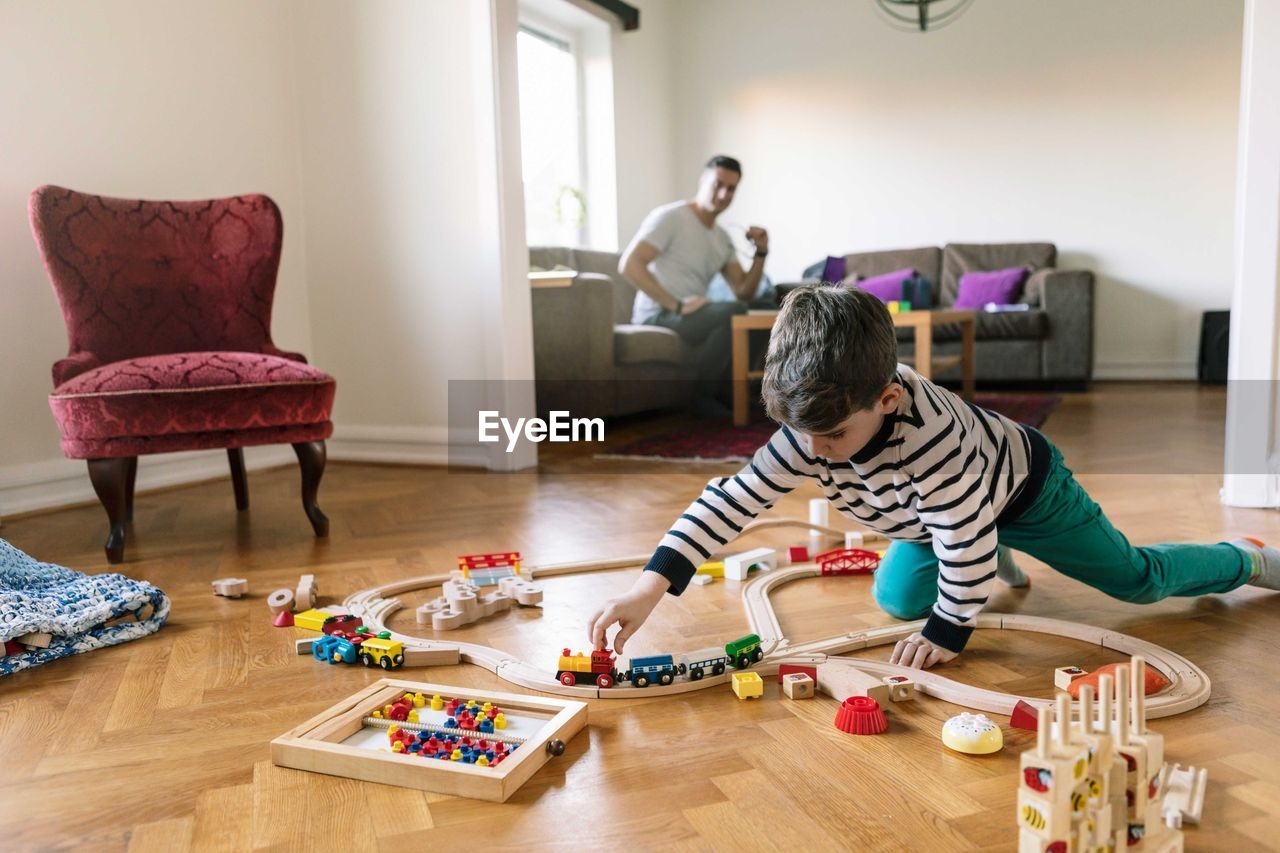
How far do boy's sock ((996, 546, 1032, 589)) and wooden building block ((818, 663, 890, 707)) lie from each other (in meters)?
0.58

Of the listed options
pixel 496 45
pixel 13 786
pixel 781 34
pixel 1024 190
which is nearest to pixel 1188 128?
pixel 1024 190

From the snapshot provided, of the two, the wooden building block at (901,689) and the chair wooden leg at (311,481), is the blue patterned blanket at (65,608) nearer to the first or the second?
the chair wooden leg at (311,481)

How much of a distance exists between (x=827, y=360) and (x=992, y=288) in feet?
17.2

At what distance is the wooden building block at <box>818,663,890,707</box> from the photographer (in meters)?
1.28

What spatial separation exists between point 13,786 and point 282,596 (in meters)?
0.70

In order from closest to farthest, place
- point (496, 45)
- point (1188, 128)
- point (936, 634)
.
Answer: point (936, 634) → point (496, 45) → point (1188, 128)

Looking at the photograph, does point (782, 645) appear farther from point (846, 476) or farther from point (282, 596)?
point (282, 596)

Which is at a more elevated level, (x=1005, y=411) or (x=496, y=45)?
(x=496, y=45)

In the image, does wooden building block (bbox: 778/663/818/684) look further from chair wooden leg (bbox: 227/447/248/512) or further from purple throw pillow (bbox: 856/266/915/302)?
purple throw pillow (bbox: 856/266/915/302)

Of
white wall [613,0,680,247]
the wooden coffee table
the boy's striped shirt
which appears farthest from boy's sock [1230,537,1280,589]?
white wall [613,0,680,247]

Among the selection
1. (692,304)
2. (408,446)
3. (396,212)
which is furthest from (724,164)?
(408,446)

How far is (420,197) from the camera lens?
350cm

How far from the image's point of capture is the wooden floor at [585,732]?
102 cm

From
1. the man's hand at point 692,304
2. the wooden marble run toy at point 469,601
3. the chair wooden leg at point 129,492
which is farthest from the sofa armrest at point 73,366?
the man's hand at point 692,304
